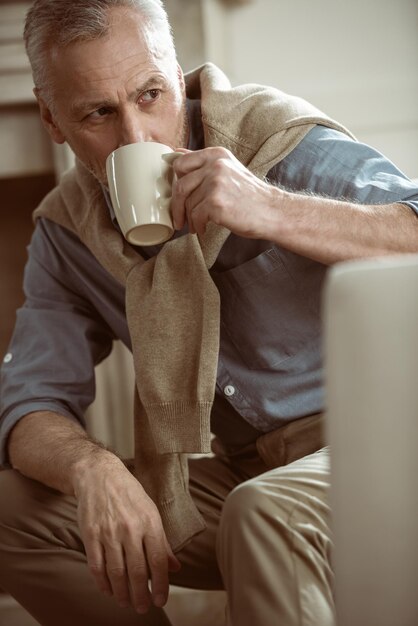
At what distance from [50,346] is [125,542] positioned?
43 centimetres

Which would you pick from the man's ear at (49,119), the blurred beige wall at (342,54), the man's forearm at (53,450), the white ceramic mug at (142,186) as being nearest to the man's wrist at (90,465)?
the man's forearm at (53,450)

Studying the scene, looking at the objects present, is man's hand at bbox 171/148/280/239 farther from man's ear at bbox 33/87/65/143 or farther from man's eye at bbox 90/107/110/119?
man's ear at bbox 33/87/65/143

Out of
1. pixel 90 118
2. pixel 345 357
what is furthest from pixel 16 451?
pixel 345 357

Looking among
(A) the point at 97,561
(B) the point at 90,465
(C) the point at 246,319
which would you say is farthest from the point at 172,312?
(A) the point at 97,561

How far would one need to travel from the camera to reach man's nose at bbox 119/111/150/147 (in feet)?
3.57

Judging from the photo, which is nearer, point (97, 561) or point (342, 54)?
point (97, 561)

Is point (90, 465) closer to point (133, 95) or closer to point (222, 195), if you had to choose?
point (222, 195)

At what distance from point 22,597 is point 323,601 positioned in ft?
1.84

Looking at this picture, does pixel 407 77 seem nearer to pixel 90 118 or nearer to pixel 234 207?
pixel 90 118

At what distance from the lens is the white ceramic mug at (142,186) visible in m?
0.94

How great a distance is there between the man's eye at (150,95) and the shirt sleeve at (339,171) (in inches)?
7.5

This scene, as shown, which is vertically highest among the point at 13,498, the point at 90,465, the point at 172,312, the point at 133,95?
the point at 133,95

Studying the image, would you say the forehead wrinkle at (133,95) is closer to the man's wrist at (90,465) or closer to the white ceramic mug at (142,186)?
the white ceramic mug at (142,186)

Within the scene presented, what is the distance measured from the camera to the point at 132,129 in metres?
1.09
